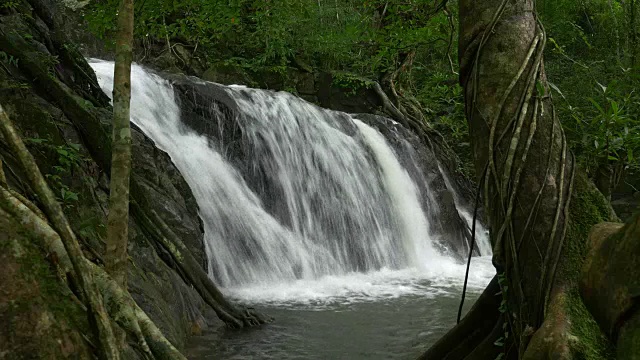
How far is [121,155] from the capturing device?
325 centimetres

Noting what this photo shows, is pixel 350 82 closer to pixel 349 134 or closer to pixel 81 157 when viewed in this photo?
pixel 349 134

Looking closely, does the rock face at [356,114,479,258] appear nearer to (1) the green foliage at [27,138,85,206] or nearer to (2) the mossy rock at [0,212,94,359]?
(1) the green foliage at [27,138,85,206]

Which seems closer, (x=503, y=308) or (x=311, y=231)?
(x=503, y=308)

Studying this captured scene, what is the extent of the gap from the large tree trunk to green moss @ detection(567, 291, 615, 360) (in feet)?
0.07

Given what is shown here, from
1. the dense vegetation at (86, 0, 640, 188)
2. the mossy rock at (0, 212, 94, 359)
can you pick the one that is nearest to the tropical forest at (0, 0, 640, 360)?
the mossy rock at (0, 212, 94, 359)

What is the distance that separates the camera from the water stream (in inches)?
238

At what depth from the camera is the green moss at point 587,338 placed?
2359mm

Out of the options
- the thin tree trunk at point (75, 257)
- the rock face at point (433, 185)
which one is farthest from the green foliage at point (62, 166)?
the rock face at point (433, 185)

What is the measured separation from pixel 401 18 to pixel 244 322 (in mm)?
3273

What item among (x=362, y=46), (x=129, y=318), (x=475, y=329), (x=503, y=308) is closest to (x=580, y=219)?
(x=503, y=308)

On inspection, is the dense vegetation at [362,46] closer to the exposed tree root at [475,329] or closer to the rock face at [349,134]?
the rock face at [349,134]

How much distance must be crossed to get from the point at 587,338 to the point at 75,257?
2.00 meters

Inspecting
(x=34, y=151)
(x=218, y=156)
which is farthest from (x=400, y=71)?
(x=34, y=151)

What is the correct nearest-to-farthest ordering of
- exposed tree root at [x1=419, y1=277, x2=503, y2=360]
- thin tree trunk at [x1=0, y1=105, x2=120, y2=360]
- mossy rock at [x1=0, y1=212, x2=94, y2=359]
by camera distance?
1. mossy rock at [x1=0, y1=212, x2=94, y2=359]
2. thin tree trunk at [x1=0, y1=105, x2=120, y2=360]
3. exposed tree root at [x1=419, y1=277, x2=503, y2=360]
